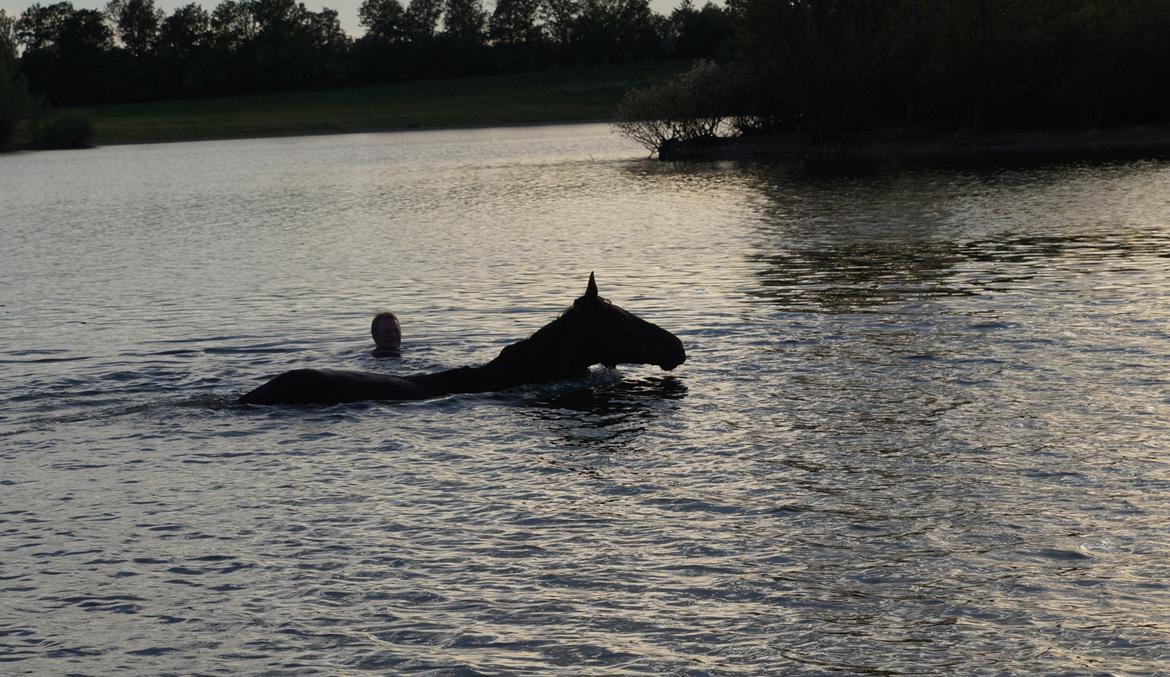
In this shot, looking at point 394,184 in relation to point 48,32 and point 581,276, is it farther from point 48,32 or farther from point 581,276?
point 48,32

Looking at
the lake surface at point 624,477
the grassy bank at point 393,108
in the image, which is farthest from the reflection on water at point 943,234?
the grassy bank at point 393,108

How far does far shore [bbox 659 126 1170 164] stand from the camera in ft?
217

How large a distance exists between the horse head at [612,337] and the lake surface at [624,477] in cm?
56

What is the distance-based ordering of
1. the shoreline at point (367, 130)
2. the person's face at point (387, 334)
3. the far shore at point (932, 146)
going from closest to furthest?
1. the person's face at point (387, 334)
2. the far shore at point (932, 146)
3. the shoreline at point (367, 130)

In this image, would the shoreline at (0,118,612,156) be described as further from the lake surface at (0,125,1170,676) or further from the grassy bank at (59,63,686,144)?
the lake surface at (0,125,1170,676)

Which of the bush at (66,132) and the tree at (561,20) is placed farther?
the tree at (561,20)

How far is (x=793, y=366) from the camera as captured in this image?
1686 cm

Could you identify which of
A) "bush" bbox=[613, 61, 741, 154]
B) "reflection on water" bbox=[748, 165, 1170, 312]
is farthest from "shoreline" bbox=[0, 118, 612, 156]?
"reflection on water" bbox=[748, 165, 1170, 312]

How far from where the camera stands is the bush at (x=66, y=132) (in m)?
119

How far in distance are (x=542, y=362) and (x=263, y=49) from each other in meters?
173

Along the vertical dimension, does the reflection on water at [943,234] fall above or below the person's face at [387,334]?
above

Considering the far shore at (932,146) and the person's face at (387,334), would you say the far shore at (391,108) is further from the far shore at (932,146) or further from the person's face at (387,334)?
the person's face at (387,334)

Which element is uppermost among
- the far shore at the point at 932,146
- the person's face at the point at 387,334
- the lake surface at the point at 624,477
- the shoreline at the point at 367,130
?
the shoreline at the point at 367,130

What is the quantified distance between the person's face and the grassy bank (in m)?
119
